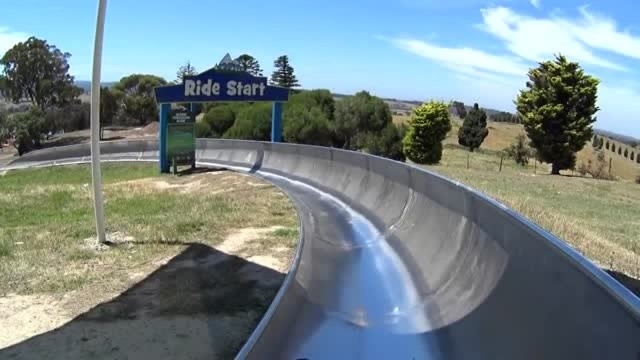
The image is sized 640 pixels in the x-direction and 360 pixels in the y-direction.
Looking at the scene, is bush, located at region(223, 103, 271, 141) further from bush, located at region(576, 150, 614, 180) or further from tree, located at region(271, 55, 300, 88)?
tree, located at region(271, 55, 300, 88)

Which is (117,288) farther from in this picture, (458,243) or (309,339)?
(458,243)

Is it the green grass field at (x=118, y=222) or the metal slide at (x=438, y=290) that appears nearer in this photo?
the metal slide at (x=438, y=290)

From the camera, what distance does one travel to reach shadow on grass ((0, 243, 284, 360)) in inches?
208

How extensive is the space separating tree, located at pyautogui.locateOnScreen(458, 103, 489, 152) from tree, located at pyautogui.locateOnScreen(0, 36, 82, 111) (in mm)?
57487

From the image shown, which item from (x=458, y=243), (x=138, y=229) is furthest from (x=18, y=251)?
(x=458, y=243)

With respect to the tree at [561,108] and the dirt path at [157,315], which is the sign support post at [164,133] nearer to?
the dirt path at [157,315]

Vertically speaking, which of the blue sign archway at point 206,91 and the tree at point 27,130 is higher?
the blue sign archway at point 206,91

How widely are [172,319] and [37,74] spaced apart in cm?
9740

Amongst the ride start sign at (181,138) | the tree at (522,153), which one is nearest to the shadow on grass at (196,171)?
the ride start sign at (181,138)

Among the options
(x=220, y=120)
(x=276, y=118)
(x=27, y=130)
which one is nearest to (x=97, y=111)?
(x=276, y=118)

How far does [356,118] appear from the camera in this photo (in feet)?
173

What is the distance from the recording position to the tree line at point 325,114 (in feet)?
111

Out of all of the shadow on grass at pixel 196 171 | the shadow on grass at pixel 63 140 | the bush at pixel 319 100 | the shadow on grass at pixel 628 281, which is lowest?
the shadow on grass at pixel 63 140

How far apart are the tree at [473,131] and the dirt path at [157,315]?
216 feet
